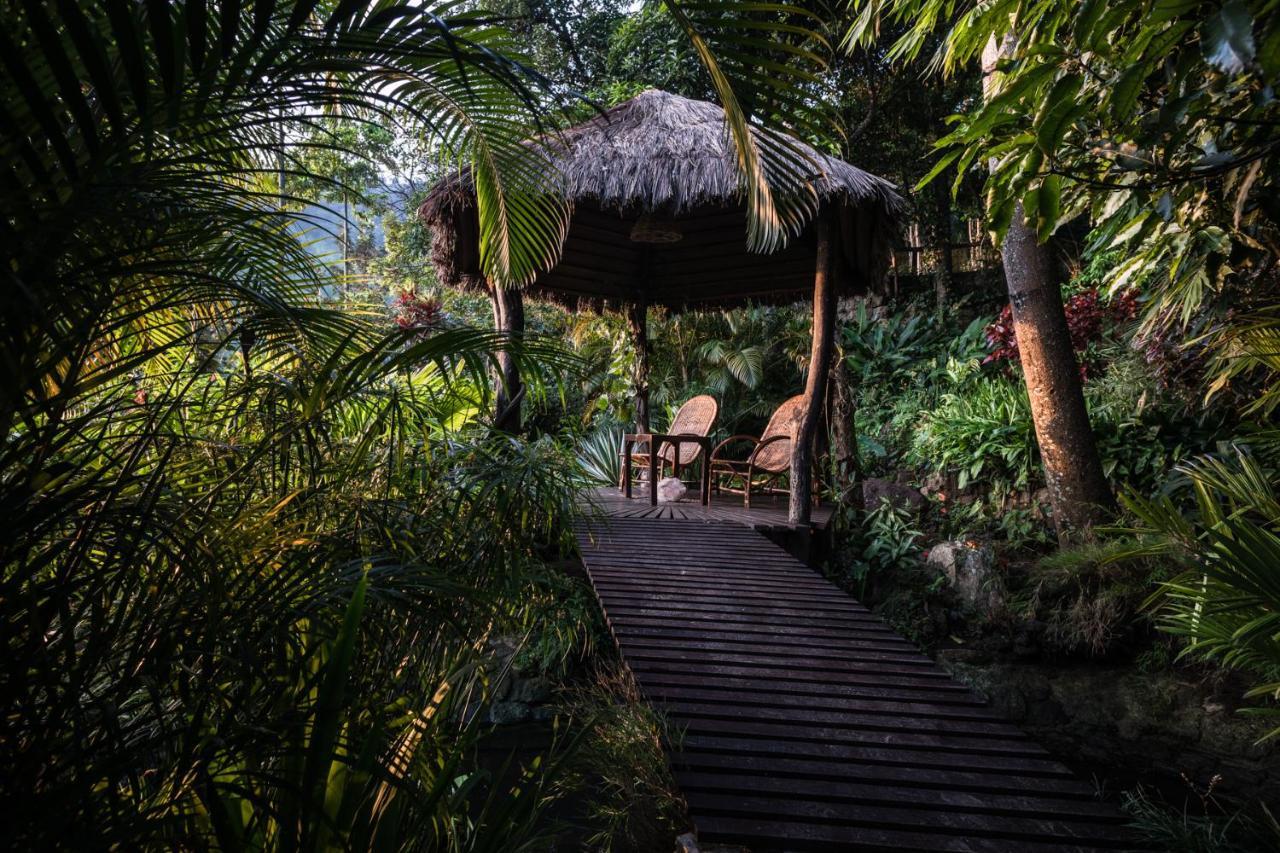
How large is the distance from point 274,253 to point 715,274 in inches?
223

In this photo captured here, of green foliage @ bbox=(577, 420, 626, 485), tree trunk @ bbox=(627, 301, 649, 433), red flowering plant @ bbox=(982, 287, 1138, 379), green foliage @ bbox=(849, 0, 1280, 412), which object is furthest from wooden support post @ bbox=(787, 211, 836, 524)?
green foliage @ bbox=(577, 420, 626, 485)

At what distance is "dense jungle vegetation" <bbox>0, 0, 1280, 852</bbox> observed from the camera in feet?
3.36

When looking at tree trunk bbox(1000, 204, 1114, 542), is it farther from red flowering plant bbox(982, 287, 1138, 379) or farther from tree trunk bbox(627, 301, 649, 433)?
tree trunk bbox(627, 301, 649, 433)

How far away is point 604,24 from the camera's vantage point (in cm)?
1165

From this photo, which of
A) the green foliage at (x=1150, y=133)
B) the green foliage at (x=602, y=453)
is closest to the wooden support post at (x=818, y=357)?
the green foliage at (x=1150, y=133)

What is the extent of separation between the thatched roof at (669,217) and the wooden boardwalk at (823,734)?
2034 mm

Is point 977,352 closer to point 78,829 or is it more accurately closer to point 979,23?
point 979,23

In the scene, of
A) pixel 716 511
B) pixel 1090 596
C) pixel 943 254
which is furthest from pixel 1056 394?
Answer: pixel 943 254

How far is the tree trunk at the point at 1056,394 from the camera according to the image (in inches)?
183

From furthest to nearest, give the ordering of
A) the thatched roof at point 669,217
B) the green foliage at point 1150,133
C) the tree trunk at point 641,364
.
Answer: the tree trunk at point 641,364, the thatched roof at point 669,217, the green foliage at point 1150,133

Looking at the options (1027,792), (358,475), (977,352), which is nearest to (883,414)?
(977,352)

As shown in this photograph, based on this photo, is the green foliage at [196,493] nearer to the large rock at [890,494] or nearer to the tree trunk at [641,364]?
the large rock at [890,494]

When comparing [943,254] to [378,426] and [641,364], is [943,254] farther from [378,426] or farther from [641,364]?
[378,426]

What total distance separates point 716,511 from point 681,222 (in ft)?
8.53
